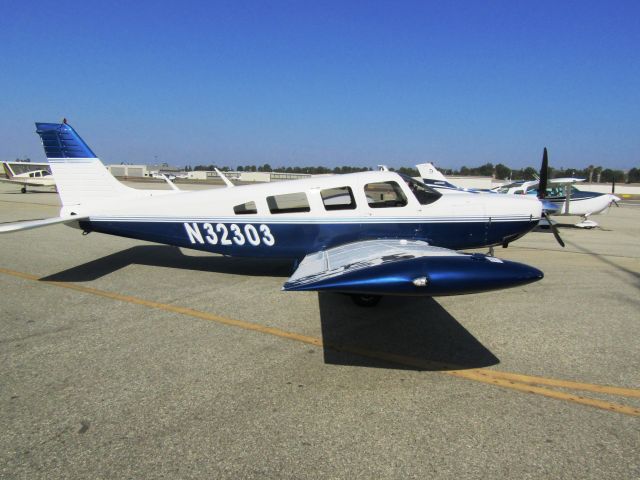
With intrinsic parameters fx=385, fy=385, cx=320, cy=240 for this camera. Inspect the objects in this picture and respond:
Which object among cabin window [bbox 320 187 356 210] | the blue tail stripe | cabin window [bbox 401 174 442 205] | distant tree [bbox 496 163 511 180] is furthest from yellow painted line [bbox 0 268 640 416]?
distant tree [bbox 496 163 511 180]

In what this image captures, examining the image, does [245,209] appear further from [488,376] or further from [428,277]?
[488,376]

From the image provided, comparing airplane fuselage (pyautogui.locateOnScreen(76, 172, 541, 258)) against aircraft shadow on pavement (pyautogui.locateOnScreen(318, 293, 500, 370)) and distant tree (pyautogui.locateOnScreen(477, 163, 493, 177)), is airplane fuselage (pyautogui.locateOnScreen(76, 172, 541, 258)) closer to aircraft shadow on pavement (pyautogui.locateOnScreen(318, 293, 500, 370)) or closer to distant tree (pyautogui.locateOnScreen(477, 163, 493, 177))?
aircraft shadow on pavement (pyautogui.locateOnScreen(318, 293, 500, 370))

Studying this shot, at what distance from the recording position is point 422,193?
6586mm

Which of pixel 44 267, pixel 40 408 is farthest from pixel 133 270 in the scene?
pixel 40 408

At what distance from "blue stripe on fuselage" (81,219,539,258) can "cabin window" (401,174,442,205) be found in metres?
0.42

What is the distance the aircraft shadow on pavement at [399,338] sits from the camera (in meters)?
4.09

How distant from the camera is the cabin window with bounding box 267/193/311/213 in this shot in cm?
657

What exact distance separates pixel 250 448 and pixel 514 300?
4934 mm

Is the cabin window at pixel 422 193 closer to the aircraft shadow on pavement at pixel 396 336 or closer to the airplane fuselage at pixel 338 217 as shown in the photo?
the airplane fuselage at pixel 338 217

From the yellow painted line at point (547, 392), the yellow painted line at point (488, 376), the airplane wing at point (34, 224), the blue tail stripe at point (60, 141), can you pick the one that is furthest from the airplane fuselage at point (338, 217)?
the yellow painted line at point (547, 392)

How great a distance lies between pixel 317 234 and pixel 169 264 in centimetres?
383

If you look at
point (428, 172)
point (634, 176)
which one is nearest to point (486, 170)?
point (634, 176)

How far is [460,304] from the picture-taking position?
5.91 m

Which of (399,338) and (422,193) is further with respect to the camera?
(422,193)
